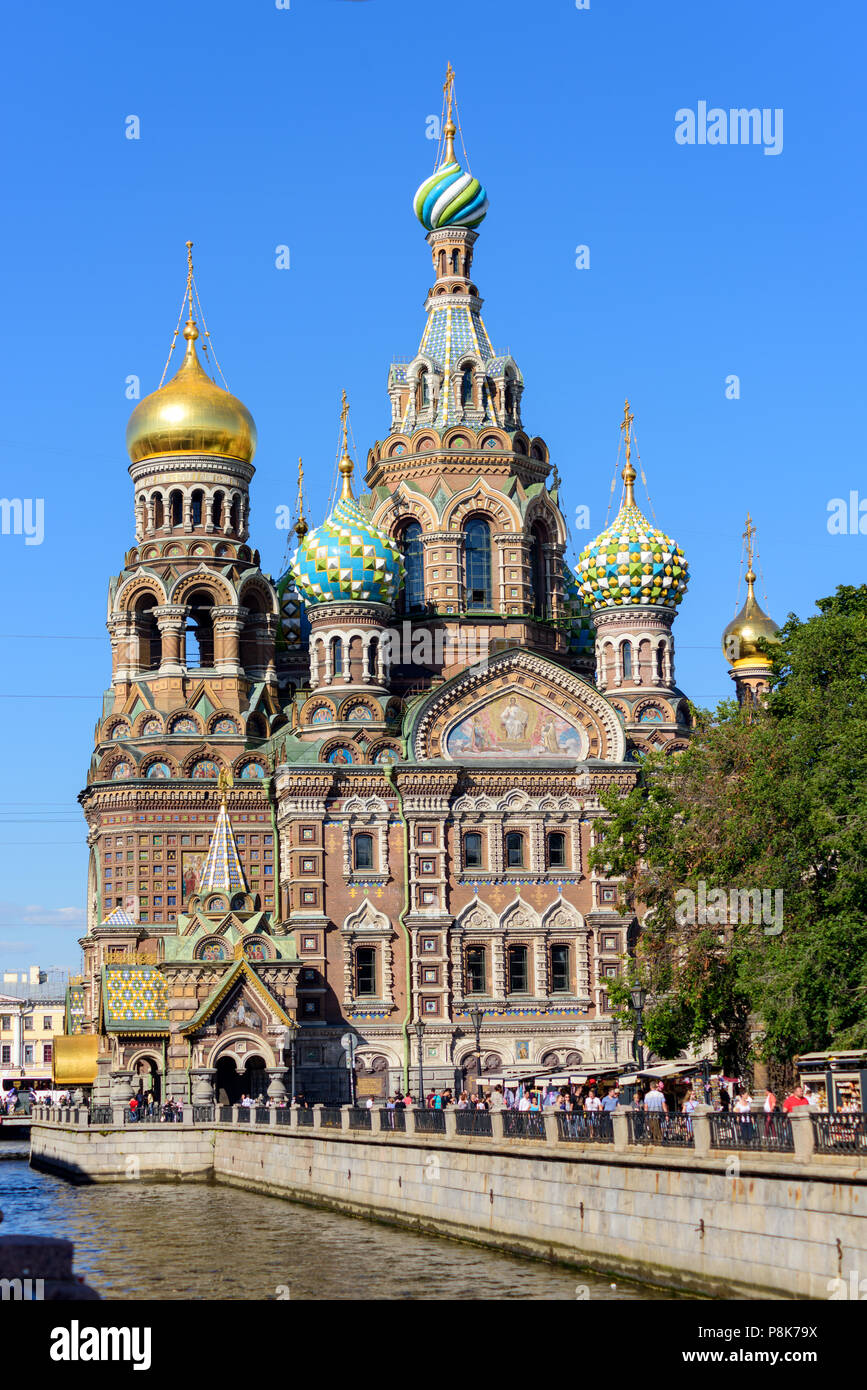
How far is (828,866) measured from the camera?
33.3 meters

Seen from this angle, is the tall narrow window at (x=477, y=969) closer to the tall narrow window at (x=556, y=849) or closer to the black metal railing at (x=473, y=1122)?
the tall narrow window at (x=556, y=849)

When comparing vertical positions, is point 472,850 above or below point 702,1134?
above

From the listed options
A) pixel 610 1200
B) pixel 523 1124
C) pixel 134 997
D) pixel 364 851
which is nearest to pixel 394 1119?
pixel 523 1124

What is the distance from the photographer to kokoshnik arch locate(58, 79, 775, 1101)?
50.3 meters

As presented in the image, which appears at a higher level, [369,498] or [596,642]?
[369,498]

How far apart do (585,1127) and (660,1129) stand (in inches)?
89.6

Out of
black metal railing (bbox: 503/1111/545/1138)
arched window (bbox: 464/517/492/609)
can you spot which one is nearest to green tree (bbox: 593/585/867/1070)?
black metal railing (bbox: 503/1111/545/1138)

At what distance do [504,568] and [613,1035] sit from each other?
1367 centimetres

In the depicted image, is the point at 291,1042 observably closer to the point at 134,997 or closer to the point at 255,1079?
the point at 255,1079

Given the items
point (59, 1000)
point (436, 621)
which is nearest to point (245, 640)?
point (436, 621)

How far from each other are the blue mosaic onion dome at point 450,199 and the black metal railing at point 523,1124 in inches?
1453

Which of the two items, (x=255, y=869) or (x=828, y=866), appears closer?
(x=828, y=866)

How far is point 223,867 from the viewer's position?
2005 inches

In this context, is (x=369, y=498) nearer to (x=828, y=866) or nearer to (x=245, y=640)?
(x=245, y=640)
